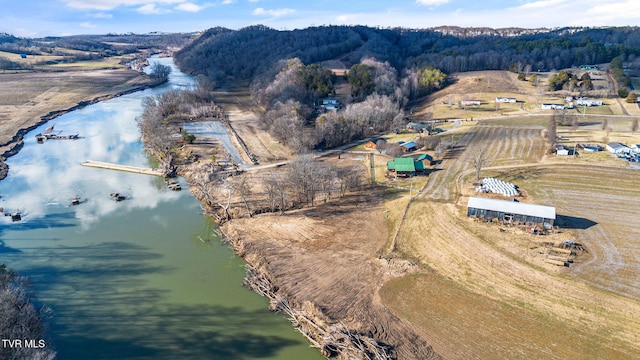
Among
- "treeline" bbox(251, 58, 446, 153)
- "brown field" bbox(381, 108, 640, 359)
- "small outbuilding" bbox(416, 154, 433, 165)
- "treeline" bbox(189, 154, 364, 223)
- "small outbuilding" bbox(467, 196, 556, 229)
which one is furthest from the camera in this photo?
"treeline" bbox(251, 58, 446, 153)

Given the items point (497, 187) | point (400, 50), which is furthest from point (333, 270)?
point (400, 50)

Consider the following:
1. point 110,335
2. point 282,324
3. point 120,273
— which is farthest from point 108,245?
point 282,324

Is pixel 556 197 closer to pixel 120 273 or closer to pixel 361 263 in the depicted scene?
pixel 361 263

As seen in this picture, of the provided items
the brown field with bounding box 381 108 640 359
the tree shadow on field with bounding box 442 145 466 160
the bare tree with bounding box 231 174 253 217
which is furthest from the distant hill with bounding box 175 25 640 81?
the brown field with bounding box 381 108 640 359

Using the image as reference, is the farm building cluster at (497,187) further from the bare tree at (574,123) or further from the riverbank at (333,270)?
the bare tree at (574,123)

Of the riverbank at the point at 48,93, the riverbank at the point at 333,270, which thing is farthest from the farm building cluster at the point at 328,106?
the riverbank at the point at 48,93

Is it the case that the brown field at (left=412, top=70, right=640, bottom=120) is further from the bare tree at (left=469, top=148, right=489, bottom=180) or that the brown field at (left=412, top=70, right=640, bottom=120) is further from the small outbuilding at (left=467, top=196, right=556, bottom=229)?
the small outbuilding at (left=467, top=196, right=556, bottom=229)
